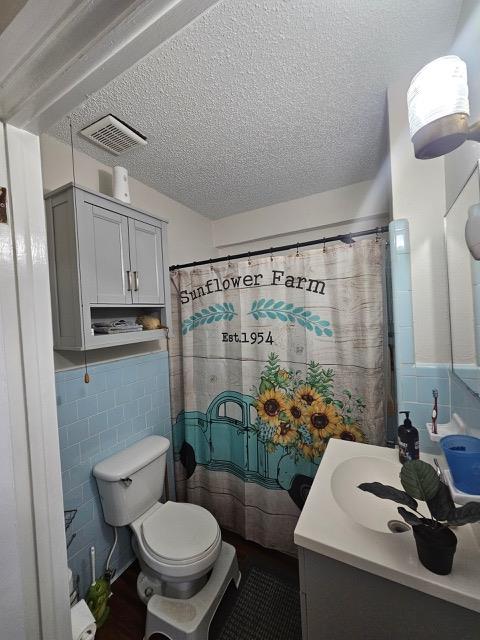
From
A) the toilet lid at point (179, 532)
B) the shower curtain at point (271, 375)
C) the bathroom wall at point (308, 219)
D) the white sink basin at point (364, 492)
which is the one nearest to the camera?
the white sink basin at point (364, 492)

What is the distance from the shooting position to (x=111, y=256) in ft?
4.41

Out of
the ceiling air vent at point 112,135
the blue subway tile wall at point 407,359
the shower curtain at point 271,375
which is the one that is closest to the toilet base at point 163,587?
the shower curtain at point 271,375

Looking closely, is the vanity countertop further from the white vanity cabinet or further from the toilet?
the white vanity cabinet

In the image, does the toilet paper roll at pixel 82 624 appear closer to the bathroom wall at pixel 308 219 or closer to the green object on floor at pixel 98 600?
the green object on floor at pixel 98 600

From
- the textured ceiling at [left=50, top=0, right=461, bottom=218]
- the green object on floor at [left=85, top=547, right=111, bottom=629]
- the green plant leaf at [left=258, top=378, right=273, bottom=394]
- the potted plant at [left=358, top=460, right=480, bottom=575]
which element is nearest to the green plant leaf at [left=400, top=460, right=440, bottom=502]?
the potted plant at [left=358, top=460, right=480, bottom=575]

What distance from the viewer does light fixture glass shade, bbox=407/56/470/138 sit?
2.21ft

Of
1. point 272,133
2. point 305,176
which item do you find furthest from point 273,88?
point 305,176

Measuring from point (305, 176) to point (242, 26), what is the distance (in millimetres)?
1023

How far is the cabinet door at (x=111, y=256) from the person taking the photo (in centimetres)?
128

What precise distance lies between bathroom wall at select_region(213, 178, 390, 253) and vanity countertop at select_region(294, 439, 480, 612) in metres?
1.77

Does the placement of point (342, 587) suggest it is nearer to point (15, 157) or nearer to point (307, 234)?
A: point (15, 157)

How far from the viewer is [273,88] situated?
1100 millimetres

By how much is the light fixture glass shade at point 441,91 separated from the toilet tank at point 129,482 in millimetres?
1844

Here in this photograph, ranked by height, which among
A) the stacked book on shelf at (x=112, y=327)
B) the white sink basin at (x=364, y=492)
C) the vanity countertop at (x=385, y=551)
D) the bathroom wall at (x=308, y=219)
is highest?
the bathroom wall at (x=308, y=219)
